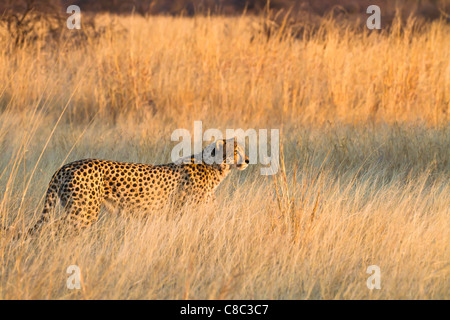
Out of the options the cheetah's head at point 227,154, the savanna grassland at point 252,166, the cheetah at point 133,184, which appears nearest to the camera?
the savanna grassland at point 252,166

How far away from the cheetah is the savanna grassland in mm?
112

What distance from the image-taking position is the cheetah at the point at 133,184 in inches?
125

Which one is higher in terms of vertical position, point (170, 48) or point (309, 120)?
point (170, 48)

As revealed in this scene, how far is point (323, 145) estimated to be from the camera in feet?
16.5

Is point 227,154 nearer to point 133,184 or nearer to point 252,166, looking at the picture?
point 133,184

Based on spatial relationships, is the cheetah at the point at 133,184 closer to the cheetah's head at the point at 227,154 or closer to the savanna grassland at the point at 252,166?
the cheetah's head at the point at 227,154

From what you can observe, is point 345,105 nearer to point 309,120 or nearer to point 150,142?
point 309,120

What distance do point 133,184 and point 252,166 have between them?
4.84 feet

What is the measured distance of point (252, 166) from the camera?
4668 millimetres

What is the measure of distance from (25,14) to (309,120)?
4.19 m

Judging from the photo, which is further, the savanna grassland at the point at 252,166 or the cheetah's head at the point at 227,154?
the cheetah's head at the point at 227,154

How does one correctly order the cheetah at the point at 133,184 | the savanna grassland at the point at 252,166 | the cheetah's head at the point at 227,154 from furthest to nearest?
the cheetah's head at the point at 227,154 → the cheetah at the point at 133,184 → the savanna grassland at the point at 252,166

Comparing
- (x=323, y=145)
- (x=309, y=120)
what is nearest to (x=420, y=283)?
(x=323, y=145)

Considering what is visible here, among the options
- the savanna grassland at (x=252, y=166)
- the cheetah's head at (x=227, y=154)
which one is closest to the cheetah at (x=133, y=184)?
the cheetah's head at (x=227, y=154)
